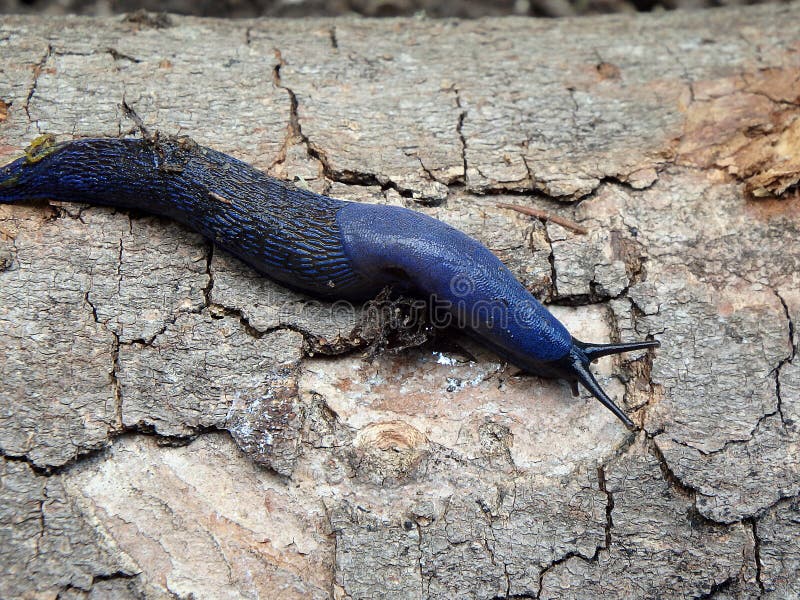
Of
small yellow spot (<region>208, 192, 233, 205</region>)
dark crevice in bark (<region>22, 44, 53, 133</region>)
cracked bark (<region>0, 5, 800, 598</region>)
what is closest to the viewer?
cracked bark (<region>0, 5, 800, 598</region>)

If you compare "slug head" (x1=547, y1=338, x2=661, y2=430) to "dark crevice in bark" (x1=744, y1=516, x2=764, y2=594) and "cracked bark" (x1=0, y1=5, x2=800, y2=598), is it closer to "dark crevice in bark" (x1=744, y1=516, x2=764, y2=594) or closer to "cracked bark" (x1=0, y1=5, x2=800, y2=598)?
"cracked bark" (x1=0, y1=5, x2=800, y2=598)

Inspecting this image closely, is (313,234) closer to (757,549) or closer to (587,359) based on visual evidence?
(587,359)

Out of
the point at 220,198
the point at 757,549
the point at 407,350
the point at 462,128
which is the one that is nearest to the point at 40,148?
the point at 220,198

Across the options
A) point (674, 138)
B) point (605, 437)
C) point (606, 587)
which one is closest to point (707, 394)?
point (605, 437)

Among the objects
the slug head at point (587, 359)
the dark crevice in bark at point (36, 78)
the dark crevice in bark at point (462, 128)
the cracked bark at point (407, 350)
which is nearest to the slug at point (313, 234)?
the slug head at point (587, 359)

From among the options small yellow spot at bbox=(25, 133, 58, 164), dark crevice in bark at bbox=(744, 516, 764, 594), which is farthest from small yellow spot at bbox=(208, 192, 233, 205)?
dark crevice in bark at bbox=(744, 516, 764, 594)

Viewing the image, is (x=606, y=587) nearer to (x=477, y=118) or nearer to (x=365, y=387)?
(x=365, y=387)

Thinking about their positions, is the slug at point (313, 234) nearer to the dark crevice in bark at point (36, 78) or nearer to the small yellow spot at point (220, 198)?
the small yellow spot at point (220, 198)
